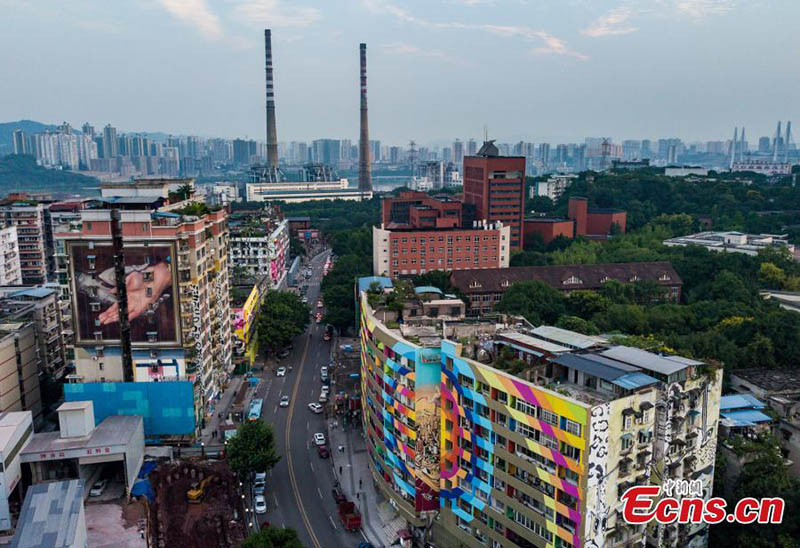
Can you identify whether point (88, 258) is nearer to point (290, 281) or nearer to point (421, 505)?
point (421, 505)

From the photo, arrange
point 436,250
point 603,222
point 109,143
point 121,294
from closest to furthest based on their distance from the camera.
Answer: point 121,294, point 436,250, point 603,222, point 109,143

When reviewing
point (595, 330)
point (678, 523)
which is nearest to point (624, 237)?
point (595, 330)

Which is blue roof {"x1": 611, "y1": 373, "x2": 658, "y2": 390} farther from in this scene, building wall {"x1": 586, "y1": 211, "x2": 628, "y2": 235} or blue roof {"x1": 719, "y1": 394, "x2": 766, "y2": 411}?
building wall {"x1": 586, "y1": 211, "x2": 628, "y2": 235}

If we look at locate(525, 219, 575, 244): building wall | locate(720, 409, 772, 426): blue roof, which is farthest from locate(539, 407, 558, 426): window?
locate(525, 219, 575, 244): building wall

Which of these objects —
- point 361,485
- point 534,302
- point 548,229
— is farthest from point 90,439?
point 548,229

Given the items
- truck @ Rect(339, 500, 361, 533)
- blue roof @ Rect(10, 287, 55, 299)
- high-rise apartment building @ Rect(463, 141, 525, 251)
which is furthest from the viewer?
high-rise apartment building @ Rect(463, 141, 525, 251)

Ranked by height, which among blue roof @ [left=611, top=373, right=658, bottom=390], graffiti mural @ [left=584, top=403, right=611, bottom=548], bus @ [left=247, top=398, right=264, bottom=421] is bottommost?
bus @ [left=247, top=398, right=264, bottom=421]

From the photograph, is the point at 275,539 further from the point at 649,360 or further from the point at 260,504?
the point at 649,360
